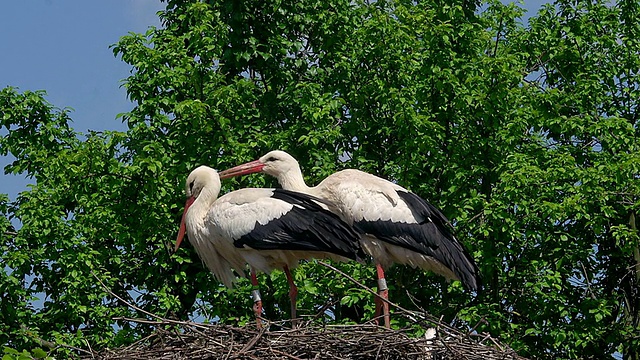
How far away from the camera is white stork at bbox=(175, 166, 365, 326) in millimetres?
11633

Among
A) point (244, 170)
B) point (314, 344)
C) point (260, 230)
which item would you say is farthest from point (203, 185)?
point (314, 344)

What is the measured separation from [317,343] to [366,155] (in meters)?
8.21

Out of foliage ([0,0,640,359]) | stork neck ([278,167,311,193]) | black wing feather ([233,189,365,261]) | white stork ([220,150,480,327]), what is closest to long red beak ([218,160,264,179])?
stork neck ([278,167,311,193])

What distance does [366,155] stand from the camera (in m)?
17.5

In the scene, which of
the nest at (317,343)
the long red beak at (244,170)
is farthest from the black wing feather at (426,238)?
the nest at (317,343)

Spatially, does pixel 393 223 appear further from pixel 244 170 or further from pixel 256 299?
pixel 244 170

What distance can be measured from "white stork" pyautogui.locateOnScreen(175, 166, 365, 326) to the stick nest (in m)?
2.02

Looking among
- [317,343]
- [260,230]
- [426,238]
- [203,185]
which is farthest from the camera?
[203,185]

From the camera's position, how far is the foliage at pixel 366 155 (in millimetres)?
15992

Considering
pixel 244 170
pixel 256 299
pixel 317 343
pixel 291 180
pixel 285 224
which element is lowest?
pixel 317 343

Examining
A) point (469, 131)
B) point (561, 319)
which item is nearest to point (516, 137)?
point (469, 131)

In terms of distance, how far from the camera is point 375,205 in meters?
12.1

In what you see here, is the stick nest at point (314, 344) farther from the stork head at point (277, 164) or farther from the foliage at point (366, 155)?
the foliage at point (366, 155)

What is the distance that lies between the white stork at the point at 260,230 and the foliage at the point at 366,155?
301 centimetres
